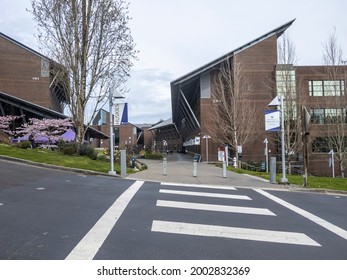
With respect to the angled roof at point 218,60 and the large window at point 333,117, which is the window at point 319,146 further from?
the angled roof at point 218,60

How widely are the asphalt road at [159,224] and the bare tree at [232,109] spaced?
24.1m

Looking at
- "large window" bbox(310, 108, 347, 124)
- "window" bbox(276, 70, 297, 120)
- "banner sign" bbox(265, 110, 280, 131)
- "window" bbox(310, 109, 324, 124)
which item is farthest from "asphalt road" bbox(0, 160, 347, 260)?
"window" bbox(310, 109, 324, 124)

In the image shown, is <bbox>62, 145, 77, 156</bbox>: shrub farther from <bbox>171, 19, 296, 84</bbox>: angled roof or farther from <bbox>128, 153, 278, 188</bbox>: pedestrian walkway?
<bbox>171, 19, 296, 84</bbox>: angled roof

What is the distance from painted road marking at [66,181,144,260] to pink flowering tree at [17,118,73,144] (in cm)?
2756

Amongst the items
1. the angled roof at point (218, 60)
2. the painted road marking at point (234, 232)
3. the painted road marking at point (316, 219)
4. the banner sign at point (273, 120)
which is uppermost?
the angled roof at point (218, 60)

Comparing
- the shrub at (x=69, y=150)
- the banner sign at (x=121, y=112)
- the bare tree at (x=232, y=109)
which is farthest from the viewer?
the bare tree at (x=232, y=109)

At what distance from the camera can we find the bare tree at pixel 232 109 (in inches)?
1366

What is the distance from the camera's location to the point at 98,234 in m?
5.71

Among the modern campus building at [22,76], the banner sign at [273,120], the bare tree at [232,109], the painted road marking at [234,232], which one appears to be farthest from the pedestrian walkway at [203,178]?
the modern campus building at [22,76]

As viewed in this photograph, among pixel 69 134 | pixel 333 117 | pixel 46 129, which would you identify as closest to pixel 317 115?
pixel 333 117

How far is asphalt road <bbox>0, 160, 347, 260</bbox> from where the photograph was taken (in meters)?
5.00

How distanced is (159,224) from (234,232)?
139 cm

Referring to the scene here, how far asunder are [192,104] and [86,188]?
154ft
